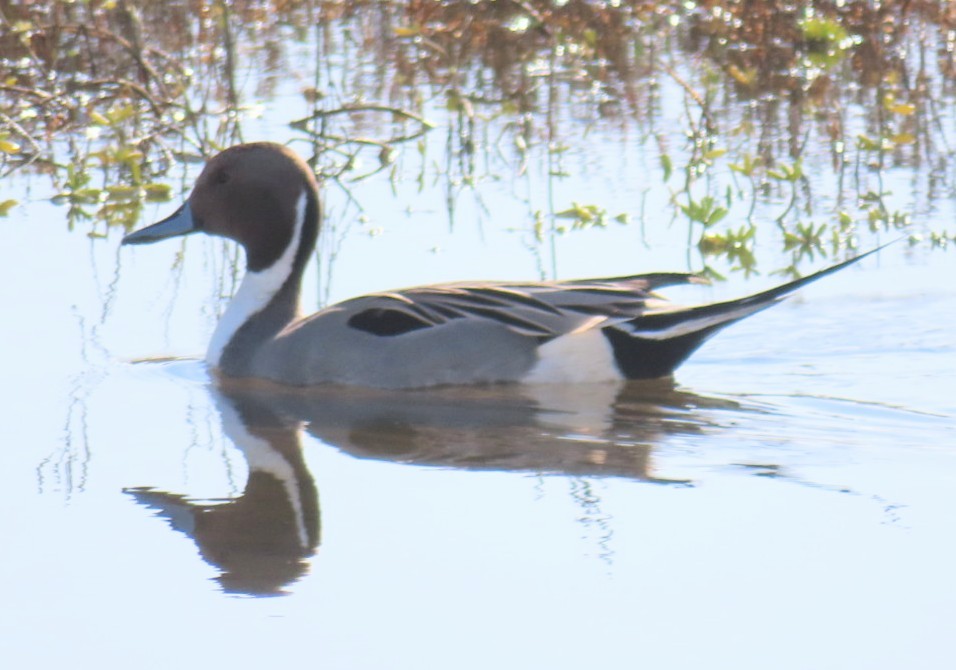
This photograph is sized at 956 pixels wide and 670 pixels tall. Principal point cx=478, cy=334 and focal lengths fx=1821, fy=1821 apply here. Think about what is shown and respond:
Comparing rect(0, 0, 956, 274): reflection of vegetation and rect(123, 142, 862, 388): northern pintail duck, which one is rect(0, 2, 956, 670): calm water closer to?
rect(123, 142, 862, 388): northern pintail duck

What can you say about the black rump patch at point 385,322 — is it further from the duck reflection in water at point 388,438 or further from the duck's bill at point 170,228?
the duck's bill at point 170,228

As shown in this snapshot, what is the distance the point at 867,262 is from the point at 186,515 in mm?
3693

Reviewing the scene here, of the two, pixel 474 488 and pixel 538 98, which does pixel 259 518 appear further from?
pixel 538 98

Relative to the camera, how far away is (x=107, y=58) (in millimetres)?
10797

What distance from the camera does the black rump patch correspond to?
6.07 meters

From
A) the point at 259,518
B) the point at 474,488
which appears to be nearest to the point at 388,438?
the point at 474,488

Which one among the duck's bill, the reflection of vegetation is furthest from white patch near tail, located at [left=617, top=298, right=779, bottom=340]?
the duck's bill

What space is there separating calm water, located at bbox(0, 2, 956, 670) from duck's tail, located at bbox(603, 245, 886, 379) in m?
0.14

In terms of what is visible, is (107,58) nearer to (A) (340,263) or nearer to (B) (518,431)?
(A) (340,263)

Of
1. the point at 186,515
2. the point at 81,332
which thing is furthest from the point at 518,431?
the point at 81,332

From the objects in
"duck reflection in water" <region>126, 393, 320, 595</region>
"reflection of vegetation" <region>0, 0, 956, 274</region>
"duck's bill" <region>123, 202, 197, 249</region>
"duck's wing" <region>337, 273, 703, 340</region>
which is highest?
"reflection of vegetation" <region>0, 0, 956, 274</region>

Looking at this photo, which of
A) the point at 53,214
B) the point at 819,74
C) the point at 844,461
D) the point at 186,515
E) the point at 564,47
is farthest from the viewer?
the point at 564,47

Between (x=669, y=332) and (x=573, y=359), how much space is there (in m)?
0.34

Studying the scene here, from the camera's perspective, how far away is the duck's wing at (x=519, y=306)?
608cm
